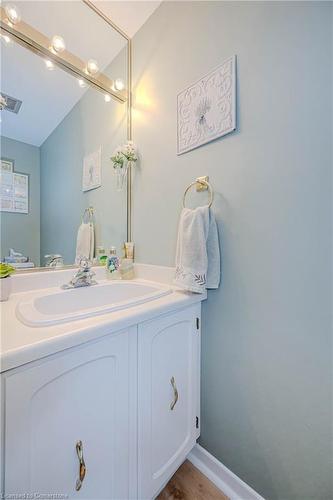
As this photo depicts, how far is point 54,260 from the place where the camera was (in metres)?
1.06

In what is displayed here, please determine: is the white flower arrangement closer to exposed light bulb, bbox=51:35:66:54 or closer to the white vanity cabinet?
exposed light bulb, bbox=51:35:66:54

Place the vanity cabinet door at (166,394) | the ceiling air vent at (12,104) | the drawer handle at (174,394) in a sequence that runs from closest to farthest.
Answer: the vanity cabinet door at (166,394)
the drawer handle at (174,394)
the ceiling air vent at (12,104)

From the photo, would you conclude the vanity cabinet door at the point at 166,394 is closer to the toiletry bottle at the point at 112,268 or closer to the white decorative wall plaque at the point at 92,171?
the toiletry bottle at the point at 112,268

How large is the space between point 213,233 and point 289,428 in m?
0.75

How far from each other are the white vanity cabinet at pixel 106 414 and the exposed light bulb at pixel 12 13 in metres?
1.44

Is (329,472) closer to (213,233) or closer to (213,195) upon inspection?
(213,233)

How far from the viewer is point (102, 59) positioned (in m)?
1.27

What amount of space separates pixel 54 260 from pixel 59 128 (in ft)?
2.41

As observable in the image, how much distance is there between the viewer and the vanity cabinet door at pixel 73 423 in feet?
1.35

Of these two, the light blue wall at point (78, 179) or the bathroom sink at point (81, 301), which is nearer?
the bathroom sink at point (81, 301)

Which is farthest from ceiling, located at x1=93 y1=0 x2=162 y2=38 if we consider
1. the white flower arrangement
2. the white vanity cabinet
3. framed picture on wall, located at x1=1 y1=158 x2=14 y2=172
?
the white vanity cabinet

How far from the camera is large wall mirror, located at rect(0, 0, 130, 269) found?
922 millimetres

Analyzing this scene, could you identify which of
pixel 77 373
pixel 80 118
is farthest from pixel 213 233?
pixel 80 118

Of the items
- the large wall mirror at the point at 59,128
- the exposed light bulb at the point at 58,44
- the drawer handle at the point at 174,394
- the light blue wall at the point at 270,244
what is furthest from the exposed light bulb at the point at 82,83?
the drawer handle at the point at 174,394
